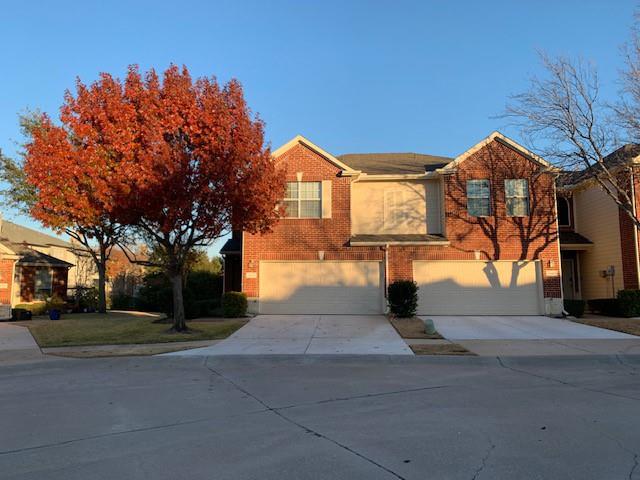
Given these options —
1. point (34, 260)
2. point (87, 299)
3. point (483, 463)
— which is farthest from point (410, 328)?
point (34, 260)

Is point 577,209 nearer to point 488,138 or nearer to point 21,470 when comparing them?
point 488,138

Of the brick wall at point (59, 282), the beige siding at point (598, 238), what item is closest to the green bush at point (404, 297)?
the beige siding at point (598, 238)

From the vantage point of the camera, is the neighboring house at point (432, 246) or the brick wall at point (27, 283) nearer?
the neighboring house at point (432, 246)

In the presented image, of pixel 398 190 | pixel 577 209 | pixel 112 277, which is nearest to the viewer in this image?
pixel 398 190

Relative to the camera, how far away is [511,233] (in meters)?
18.4

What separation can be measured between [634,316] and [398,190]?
31.0ft

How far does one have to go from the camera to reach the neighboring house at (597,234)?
17.2 meters

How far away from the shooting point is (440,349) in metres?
10.3

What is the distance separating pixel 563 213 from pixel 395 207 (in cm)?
810

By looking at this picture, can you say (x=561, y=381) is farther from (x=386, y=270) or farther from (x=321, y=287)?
(x=321, y=287)

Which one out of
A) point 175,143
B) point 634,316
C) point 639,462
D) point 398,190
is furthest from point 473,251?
point 639,462

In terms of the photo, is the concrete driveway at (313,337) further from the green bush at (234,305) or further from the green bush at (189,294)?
the green bush at (189,294)

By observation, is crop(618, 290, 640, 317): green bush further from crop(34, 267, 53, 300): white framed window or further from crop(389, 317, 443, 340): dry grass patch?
crop(34, 267, 53, 300): white framed window

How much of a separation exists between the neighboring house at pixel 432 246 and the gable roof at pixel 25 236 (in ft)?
67.9
